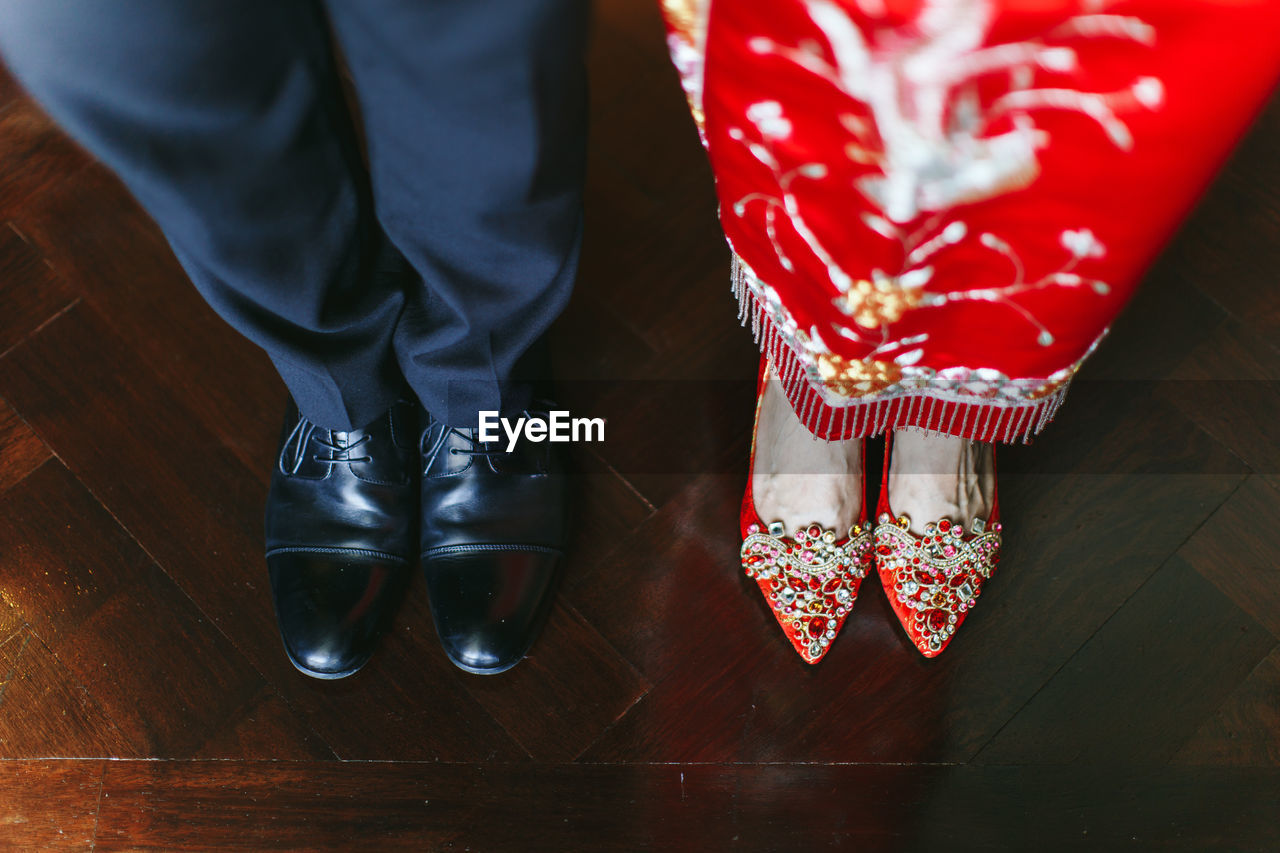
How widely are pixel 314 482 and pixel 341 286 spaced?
0.58 ft

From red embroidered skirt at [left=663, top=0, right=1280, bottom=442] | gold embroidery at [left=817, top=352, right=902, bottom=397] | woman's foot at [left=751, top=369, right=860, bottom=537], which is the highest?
red embroidered skirt at [left=663, top=0, right=1280, bottom=442]

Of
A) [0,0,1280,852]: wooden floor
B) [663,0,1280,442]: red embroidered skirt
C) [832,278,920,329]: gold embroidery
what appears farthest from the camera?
[0,0,1280,852]: wooden floor

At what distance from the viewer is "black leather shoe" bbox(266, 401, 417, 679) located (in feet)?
2.18

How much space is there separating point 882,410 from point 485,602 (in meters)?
0.30

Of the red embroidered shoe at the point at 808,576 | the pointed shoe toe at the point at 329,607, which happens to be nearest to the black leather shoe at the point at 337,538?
the pointed shoe toe at the point at 329,607

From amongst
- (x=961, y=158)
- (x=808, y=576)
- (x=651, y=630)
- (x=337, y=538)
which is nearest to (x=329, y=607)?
(x=337, y=538)

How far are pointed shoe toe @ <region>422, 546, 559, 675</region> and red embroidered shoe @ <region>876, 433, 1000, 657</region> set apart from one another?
252 mm

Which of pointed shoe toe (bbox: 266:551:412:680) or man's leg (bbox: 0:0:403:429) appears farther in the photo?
pointed shoe toe (bbox: 266:551:412:680)

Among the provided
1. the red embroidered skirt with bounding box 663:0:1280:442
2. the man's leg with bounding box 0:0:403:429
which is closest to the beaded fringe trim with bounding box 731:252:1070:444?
the red embroidered skirt with bounding box 663:0:1280:442

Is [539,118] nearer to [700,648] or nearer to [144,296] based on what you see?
[700,648]

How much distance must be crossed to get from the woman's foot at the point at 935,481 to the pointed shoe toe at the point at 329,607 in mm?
370

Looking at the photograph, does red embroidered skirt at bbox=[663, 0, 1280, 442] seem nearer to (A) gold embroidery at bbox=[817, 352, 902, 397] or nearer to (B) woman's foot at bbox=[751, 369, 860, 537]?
(A) gold embroidery at bbox=[817, 352, 902, 397]

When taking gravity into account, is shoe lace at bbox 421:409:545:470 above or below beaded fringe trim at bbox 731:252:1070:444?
below

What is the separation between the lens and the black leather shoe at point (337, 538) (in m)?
0.66
